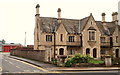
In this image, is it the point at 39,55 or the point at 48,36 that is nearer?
the point at 39,55

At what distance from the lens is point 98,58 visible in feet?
139

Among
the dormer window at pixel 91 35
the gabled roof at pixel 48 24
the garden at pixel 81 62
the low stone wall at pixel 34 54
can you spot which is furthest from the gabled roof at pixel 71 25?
the garden at pixel 81 62

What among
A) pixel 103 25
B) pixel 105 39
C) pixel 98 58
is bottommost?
pixel 98 58

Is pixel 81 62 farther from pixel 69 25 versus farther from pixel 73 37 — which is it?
pixel 69 25

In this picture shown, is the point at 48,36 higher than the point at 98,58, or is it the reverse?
the point at 48,36

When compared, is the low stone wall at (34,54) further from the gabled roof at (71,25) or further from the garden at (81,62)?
the gabled roof at (71,25)

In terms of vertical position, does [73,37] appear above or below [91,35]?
below

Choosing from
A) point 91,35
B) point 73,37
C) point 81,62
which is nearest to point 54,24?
point 73,37

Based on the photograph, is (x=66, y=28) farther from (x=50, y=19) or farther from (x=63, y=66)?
(x=63, y=66)

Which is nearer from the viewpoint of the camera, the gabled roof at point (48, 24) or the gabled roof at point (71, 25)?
the gabled roof at point (48, 24)

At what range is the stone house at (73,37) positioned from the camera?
39594 millimetres

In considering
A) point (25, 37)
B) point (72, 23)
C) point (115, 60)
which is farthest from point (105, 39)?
point (25, 37)

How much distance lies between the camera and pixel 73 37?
41.6 m

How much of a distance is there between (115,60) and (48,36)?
16.6m
